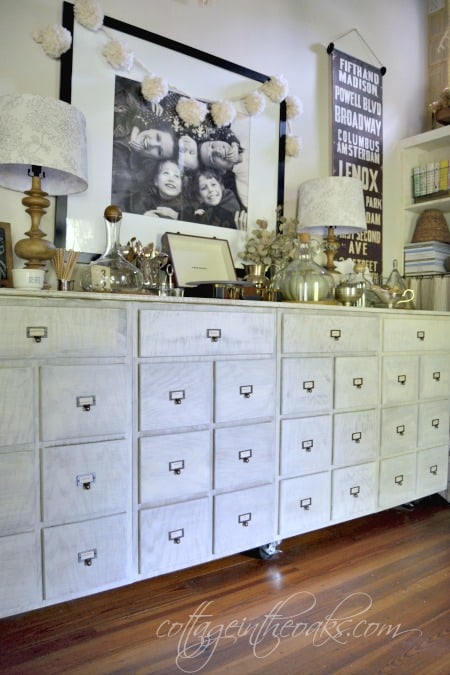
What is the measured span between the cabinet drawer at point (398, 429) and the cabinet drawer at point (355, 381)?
5.4 inches

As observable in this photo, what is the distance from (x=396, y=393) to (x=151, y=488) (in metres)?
1.25

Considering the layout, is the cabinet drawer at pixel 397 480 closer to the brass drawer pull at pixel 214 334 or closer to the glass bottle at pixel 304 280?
the glass bottle at pixel 304 280

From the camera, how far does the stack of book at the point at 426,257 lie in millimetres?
2908

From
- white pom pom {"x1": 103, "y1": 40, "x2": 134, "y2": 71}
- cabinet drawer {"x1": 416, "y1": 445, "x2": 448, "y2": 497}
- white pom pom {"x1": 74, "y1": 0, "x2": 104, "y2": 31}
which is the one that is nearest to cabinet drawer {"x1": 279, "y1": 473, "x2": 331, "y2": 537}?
cabinet drawer {"x1": 416, "y1": 445, "x2": 448, "y2": 497}

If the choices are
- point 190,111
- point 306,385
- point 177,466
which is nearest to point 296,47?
point 190,111

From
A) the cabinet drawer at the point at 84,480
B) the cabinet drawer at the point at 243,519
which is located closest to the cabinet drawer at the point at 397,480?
the cabinet drawer at the point at 243,519

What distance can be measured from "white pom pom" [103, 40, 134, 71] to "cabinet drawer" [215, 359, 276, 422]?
50.1 inches

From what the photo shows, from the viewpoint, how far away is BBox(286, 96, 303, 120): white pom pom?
2462 millimetres

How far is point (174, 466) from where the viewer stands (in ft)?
5.37

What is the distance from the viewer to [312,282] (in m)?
2.13

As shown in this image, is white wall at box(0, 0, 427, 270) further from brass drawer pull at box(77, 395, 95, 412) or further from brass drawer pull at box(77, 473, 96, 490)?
brass drawer pull at box(77, 473, 96, 490)

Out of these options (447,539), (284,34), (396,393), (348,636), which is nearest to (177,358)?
(348,636)

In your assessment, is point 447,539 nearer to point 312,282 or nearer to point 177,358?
point 312,282

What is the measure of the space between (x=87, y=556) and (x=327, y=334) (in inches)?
46.8
